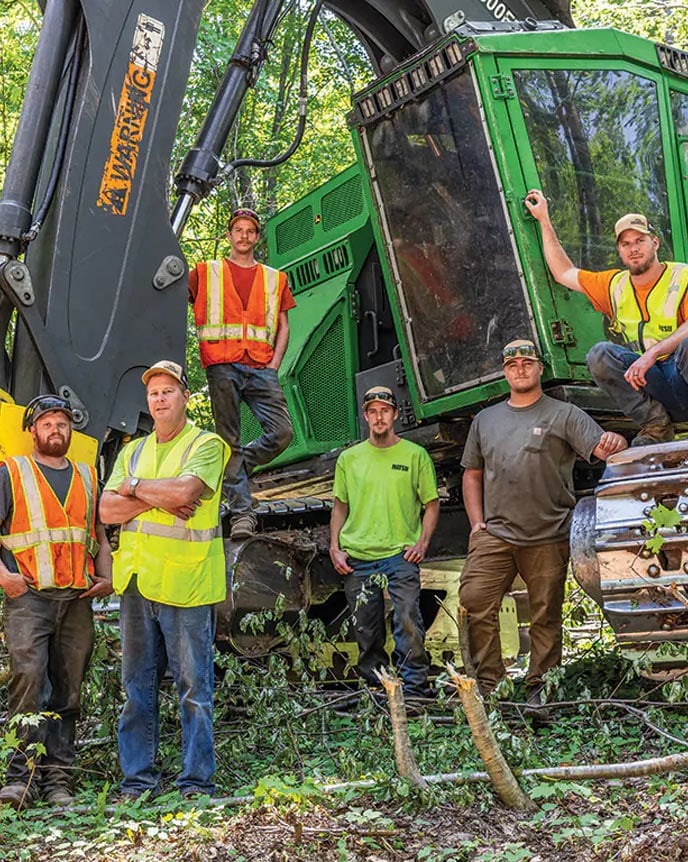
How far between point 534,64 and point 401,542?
2602 mm

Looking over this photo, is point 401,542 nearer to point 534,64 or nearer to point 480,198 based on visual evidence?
point 480,198

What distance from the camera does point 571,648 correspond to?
314 inches

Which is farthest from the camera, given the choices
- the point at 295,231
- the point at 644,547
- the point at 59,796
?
the point at 295,231

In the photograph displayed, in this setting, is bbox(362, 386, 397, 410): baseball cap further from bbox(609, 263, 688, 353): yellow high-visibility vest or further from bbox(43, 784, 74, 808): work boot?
bbox(43, 784, 74, 808): work boot

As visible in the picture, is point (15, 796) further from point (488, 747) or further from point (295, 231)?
point (295, 231)

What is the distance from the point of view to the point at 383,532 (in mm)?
6410

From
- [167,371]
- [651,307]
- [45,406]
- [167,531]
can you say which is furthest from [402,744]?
[651,307]

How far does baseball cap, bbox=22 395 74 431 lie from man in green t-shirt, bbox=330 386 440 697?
6.11ft

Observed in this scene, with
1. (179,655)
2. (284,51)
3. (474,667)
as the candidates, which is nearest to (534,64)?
(474,667)

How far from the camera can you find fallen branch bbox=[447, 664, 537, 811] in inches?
146

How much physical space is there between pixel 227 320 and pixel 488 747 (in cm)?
312

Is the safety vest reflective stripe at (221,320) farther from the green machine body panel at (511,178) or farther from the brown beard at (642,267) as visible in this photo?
the brown beard at (642,267)

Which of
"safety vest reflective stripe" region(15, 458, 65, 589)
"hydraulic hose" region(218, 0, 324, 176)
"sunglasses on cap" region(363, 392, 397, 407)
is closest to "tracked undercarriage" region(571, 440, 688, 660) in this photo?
"sunglasses on cap" region(363, 392, 397, 407)

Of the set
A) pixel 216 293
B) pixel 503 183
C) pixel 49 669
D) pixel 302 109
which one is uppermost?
pixel 302 109
